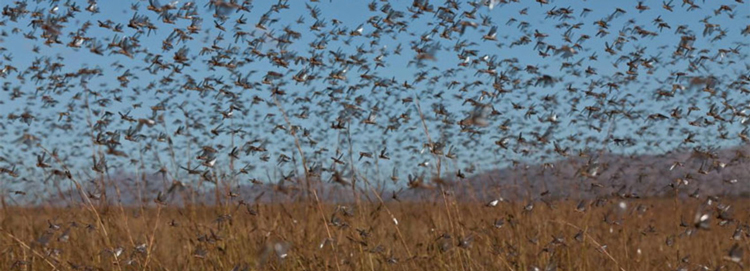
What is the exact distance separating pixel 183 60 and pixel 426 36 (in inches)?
63.8

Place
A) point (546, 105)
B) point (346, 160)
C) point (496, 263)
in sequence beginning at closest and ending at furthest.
→ 1. point (346, 160)
2. point (496, 263)
3. point (546, 105)

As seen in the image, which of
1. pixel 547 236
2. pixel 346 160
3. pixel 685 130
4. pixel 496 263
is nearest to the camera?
pixel 346 160

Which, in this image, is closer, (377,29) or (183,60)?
(183,60)

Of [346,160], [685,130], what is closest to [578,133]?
[685,130]

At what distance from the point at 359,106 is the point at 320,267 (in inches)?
41.7

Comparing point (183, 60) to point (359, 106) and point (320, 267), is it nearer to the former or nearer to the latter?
point (359, 106)

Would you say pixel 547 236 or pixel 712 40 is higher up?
pixel 712 40

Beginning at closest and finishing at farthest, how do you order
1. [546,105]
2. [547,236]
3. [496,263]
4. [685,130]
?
[496,263], [546,105], [547,236], [685,130]

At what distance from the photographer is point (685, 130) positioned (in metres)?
6.00

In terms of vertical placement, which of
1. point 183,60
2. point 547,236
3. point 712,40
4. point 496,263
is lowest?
point 547,236

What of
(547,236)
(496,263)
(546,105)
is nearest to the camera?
(496,263)

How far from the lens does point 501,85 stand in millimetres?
4473

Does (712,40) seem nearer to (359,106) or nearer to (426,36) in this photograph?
(426,36)

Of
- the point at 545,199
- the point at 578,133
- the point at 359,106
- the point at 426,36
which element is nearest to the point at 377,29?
the point at 426,36
